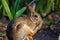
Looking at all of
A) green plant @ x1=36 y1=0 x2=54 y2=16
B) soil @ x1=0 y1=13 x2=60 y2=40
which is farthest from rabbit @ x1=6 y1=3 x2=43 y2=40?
green plant @ x1=36 y1=0 x2=54 y2=16

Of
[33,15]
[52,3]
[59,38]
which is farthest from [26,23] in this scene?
[52,3]

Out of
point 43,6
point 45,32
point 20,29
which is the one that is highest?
point 43,6

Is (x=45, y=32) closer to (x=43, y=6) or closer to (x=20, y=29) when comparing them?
(x=43, y=6)

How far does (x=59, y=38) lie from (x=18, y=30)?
1921 millimetres

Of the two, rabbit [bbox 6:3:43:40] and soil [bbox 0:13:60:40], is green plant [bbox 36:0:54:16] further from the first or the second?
rabbit [bbox 6:3:43:40]

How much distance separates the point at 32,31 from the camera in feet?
12.1

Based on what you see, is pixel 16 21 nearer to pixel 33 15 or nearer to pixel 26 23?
pixel 26 23

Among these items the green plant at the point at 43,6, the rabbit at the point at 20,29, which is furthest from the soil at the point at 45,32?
the rabbit at the point at 20,29

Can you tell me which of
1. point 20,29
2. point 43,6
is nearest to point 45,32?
point 43,6

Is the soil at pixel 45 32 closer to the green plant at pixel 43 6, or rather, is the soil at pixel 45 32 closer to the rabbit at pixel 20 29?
the green plant at pixel 43 6

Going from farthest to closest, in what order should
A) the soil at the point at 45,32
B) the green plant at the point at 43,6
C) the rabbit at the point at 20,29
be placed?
the green plant at the point at 43,6 < the soil at the point at 45,32 < the rabbit at the point at 20,29

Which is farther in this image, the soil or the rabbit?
the soil

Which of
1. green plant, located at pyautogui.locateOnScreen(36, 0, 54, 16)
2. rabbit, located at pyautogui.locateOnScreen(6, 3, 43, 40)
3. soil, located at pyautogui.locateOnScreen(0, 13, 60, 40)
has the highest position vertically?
green plant, located at pyautogui.locateOnScreen(36, 0, 54, 16)

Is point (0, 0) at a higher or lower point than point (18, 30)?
higher
